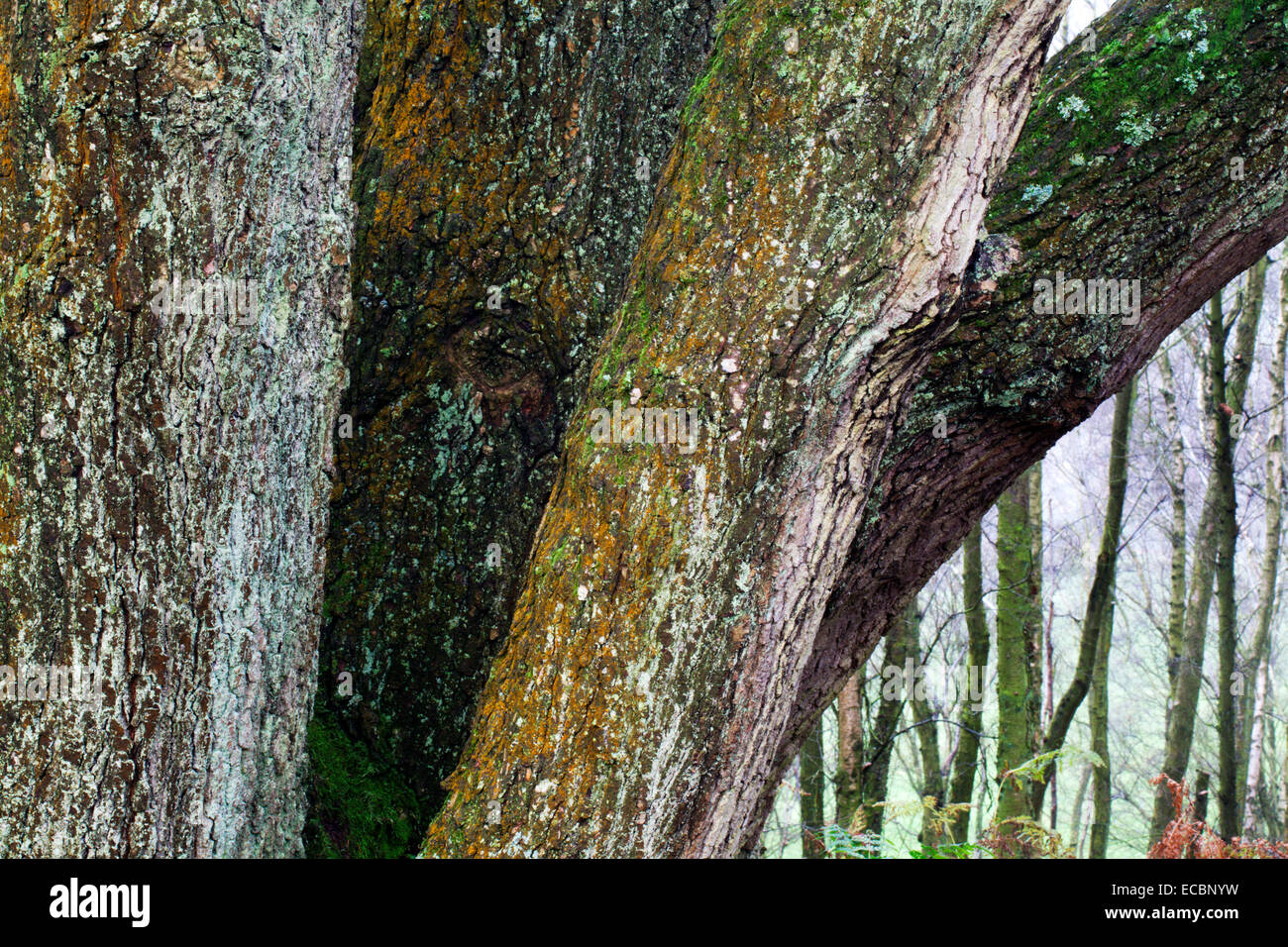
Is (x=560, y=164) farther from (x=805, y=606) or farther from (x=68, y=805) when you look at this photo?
(x=68, y=805)

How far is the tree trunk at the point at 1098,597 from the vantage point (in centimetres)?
831

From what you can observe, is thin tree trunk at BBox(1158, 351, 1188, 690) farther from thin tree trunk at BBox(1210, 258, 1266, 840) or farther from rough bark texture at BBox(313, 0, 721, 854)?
rough bark texture at BBox(313, 0, 721, 854)

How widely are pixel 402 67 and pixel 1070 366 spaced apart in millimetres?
1841

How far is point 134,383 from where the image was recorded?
1771 millimetres

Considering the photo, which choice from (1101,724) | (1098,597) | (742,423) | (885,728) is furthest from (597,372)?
(1101,724)

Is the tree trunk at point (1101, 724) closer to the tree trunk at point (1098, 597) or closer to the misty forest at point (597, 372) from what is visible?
the tree trunk at point (1098, 597)

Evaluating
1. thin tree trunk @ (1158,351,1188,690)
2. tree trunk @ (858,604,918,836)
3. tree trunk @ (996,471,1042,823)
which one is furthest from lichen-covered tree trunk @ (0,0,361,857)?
thin tree trunk @ (1158,351,1188,690)

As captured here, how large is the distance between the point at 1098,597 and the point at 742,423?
794 centimetres

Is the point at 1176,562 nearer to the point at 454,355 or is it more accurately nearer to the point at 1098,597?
the point at 1098,597

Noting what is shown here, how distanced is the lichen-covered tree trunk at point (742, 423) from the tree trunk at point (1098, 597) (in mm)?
6905

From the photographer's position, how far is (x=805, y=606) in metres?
1.94

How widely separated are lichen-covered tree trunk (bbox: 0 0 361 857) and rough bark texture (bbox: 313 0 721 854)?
0.69 m

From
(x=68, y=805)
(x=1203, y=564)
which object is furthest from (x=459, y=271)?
(x=1203, y=564)

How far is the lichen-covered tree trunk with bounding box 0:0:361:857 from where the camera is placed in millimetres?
1750
